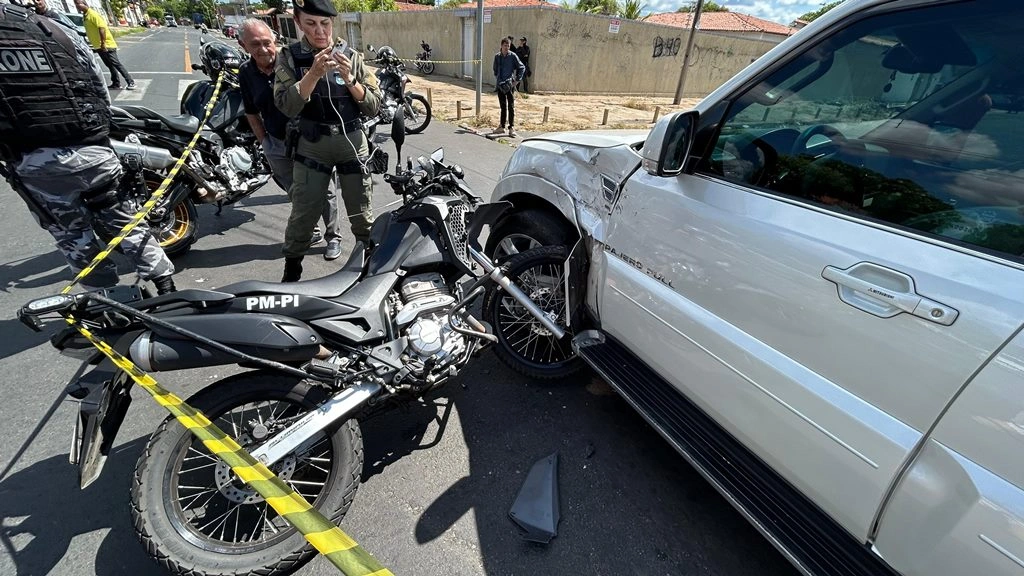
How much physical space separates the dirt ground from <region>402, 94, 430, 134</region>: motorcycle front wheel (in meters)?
1.27

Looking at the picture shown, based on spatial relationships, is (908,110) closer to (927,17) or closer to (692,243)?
(927,17)

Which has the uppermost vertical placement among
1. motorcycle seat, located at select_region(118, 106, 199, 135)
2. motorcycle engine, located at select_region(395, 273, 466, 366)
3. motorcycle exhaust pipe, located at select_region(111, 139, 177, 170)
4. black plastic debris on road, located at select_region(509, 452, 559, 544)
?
motorcycle seat, located at select_region(118, 106, 199, 135)

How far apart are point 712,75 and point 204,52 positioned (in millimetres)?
23840

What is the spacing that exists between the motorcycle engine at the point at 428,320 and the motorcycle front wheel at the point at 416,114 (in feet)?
21.9

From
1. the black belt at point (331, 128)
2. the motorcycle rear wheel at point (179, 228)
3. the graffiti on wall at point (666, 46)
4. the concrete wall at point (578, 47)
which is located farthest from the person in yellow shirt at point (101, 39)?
A: the graffiti on wall at point (666, 46)

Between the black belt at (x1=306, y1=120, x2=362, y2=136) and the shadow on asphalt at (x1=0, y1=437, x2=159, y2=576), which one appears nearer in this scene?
the shadow on asphalt at (x1=0, y1=437, x2=159, y2=576)

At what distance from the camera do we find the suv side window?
120 cm

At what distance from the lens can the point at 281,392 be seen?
168cm

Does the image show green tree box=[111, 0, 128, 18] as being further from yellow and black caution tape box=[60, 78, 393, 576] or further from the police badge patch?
yellow and black caution tape box=[60, 78, 393, 576]

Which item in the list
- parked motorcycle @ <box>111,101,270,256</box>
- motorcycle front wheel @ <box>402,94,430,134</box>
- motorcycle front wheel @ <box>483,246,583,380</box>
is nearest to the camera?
motorcycle front wheel @ <box>483,246,583,380</box>

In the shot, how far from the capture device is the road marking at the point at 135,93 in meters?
9.54

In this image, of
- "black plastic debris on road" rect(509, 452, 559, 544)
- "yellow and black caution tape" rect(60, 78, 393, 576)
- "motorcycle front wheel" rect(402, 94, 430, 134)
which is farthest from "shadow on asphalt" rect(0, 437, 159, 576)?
"motorcycle front wheel" rect(402, 94, 430, 134)

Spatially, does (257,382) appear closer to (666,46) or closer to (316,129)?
(316,129)

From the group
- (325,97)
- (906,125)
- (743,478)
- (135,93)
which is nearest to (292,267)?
(325,97)
